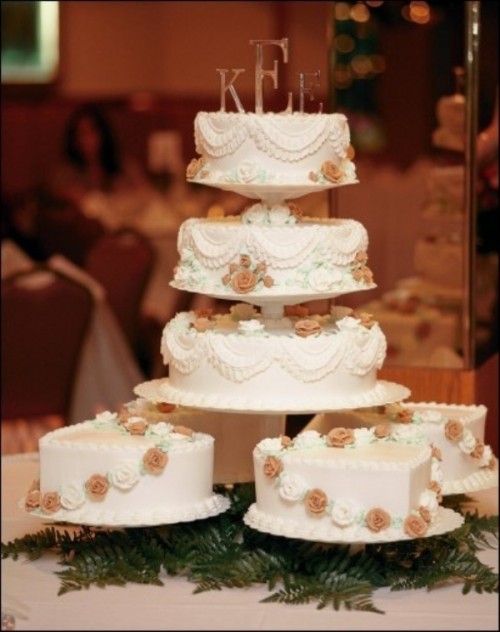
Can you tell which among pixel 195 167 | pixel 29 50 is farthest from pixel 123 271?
pixel 29 50

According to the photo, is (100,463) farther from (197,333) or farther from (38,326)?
(38,326)

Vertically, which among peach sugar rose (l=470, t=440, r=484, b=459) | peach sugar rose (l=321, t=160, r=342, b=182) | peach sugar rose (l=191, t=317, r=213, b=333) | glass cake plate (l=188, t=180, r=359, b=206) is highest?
peach sugar rose (l=321, t=160, r=342, b=182)

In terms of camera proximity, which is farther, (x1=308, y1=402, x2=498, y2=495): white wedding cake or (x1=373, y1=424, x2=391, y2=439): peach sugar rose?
(x1=308, y1=402, x2=498, y2=495): white wedding cake

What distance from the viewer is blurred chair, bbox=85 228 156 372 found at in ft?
27.8

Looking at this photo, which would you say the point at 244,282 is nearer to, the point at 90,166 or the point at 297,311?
the point at 297,311

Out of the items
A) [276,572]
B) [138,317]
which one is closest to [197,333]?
[276,572]

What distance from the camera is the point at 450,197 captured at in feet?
23.0

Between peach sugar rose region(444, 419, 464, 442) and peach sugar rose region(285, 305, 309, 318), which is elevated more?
peach sugar rose region(285, 305, 309, 318)

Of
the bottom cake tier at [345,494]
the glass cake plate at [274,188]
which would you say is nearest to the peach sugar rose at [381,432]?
the bottom cake tier at [345,494]

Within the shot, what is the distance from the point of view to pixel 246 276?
5.14 meters

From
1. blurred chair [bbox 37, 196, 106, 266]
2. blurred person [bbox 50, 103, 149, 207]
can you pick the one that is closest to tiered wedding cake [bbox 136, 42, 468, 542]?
blurred chair [bbox 37, 196, 106, 266]

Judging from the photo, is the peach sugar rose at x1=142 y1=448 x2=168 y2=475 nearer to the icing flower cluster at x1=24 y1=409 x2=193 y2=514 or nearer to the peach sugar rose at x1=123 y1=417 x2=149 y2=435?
the icing flower cluster at x1=24 y1=409 x2=193 y2=514

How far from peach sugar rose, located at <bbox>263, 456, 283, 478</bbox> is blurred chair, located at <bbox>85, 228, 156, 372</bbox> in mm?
3500

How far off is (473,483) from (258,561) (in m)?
0.92
